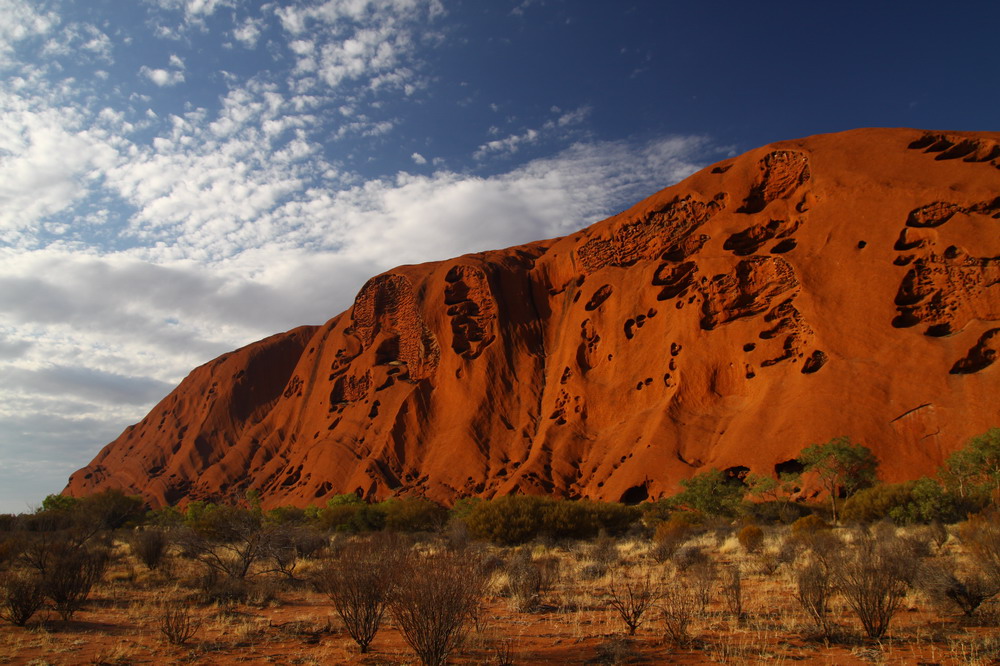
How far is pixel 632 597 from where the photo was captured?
31.6ft

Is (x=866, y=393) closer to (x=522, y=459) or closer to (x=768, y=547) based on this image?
(x=768, y=547)

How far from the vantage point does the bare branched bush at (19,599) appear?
10.8 meters

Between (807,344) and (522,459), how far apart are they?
2312 cm

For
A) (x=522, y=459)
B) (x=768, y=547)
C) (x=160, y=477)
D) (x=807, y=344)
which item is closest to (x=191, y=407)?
(x=160, y=477)

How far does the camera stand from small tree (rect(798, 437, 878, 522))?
101 ft

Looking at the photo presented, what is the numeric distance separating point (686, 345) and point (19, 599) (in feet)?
141

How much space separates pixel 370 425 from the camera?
6303 cm

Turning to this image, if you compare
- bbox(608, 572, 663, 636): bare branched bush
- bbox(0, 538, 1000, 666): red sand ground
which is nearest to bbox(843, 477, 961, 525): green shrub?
bbox(0, 538, 1000, 666): red sand ground

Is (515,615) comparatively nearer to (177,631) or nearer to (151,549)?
A: (177,631)

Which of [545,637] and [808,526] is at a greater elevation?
[545,637]

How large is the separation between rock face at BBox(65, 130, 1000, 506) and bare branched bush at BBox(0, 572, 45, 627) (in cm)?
3439

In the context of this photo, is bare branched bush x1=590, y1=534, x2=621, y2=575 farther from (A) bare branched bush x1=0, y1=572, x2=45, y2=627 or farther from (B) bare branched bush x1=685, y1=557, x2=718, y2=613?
(A) bare branched bush x1=0, y1=572, x2=45, y2=627

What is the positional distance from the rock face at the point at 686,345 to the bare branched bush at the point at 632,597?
82.4 feet

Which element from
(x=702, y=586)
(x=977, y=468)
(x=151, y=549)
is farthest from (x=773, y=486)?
(x=151, y=549)
